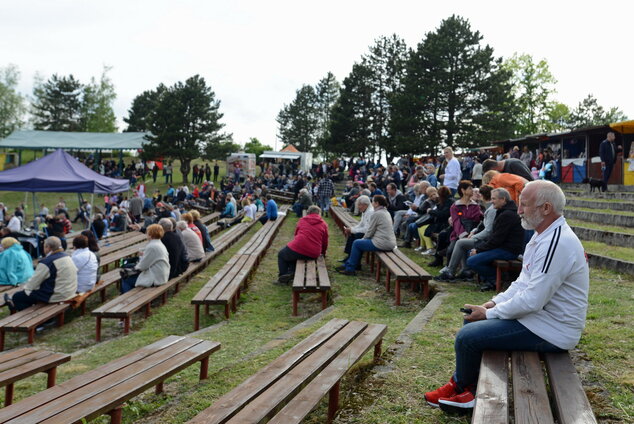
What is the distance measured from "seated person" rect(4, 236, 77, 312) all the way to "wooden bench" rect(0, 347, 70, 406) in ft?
A: 11.2

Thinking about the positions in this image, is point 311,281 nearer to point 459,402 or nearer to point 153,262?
point 153,262

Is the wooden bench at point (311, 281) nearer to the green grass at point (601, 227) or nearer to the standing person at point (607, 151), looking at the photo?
the green grass at point (601, 227)

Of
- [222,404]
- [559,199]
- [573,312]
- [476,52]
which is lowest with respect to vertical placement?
[222,404]

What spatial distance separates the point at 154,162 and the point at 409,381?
44134mm

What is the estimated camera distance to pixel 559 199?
2898 millimetres

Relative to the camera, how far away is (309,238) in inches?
345

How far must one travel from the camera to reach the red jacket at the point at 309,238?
8.74 meters

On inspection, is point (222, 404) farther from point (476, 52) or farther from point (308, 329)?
point (476, 52)

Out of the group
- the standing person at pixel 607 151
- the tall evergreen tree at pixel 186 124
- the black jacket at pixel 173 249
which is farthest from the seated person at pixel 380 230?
the tall evergreen tree at pixel 186 124

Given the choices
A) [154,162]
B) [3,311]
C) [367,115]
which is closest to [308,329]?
[3,311]

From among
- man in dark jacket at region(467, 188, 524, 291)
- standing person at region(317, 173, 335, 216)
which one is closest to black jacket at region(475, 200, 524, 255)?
man in dark jacket at region(467, 188, 524, 291)

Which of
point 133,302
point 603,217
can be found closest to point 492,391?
point 133,302

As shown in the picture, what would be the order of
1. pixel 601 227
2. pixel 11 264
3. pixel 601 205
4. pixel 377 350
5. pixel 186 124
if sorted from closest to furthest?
pixel 377 350 → pixel 11 264 → pixel 601 227 → pixel 601 205 → pixel 186 124

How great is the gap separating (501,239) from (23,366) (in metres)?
5.62
